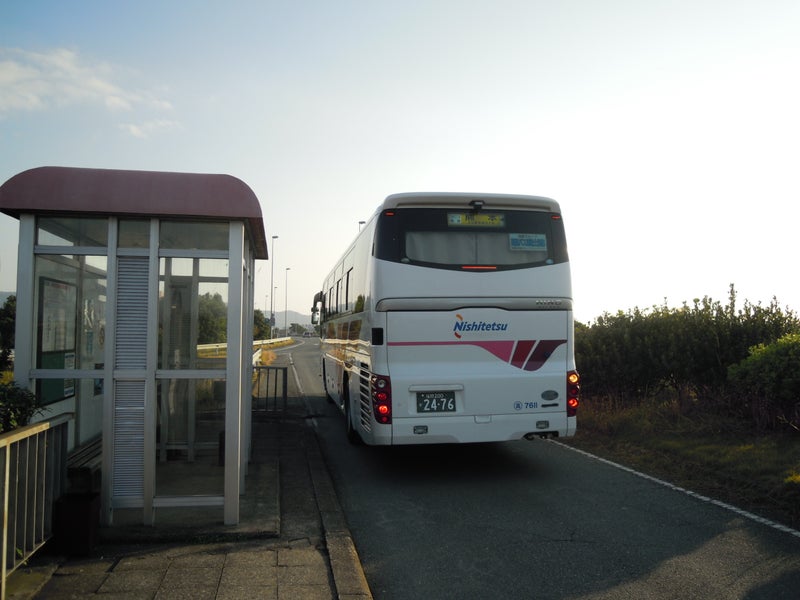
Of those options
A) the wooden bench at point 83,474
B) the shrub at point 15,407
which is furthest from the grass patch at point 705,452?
the shrub at point 15,407

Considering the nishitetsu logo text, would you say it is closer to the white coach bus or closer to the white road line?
the white coach bus

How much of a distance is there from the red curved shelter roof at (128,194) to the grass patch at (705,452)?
230 inches

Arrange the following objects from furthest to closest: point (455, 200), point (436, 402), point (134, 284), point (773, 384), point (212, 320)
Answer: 1. point (773, 384)
2. point (455, 200)
3. point (436, 402)
4. point (212, 320)
5. point (134, 284)

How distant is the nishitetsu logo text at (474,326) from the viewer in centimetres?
805

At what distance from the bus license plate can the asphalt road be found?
0.94 m

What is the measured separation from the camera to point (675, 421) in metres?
10.9

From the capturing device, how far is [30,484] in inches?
186

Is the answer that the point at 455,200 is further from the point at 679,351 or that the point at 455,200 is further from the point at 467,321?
the point at 679,351

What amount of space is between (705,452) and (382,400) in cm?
449

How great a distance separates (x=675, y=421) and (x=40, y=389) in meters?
9.25

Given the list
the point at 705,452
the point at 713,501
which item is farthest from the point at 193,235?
the point at 705,452

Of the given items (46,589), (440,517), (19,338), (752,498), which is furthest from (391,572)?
(752,498)

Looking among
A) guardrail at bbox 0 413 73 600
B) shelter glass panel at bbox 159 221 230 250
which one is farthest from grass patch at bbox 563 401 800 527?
guardrail at bbox 0 413 73 600

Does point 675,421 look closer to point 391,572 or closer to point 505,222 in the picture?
point 505,222
